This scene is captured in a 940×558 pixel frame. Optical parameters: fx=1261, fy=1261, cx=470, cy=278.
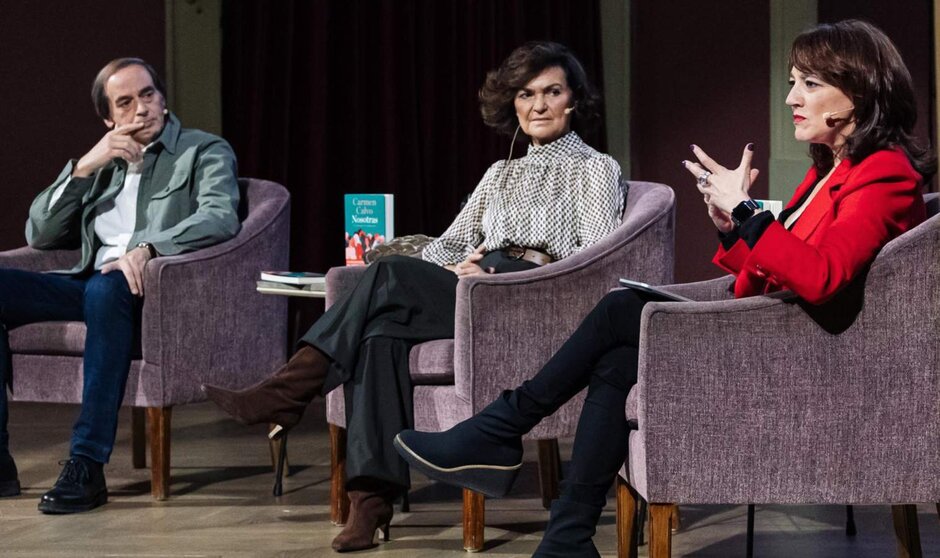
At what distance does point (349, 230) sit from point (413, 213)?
175 centimetres

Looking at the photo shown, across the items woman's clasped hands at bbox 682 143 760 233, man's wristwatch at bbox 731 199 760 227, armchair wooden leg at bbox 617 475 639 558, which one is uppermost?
woman's clasped hands at bbox 682 143 760 233

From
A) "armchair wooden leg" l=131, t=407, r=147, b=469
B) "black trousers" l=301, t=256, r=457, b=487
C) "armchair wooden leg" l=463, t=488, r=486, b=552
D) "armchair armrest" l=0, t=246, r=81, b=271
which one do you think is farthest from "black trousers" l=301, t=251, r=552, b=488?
"armchair armrest" l=0, t=246, r=81, b=271

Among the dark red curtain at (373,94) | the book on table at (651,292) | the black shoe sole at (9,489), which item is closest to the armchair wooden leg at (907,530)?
the book on table at (651,292)

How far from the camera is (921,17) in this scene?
4.96m

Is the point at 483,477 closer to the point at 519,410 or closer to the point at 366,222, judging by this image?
the point at 519,410

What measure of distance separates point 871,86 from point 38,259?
2.69 meters

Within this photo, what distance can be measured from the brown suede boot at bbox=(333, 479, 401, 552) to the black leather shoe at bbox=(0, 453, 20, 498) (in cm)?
111

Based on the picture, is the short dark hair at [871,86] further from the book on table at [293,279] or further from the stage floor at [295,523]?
the book on table at [293,279]

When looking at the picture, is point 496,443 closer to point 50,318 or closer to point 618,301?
point 618,301

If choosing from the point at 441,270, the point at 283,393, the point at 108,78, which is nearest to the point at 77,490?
the point at 283,393

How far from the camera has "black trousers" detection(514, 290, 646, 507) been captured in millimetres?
2201

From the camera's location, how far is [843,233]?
6.59 feet

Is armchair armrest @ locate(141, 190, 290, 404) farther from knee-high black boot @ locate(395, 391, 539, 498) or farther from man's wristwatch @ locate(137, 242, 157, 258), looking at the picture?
knee-high black boot @ locate(395, 391, 539, 498)

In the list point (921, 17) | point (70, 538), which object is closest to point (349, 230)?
point (70, 538)
